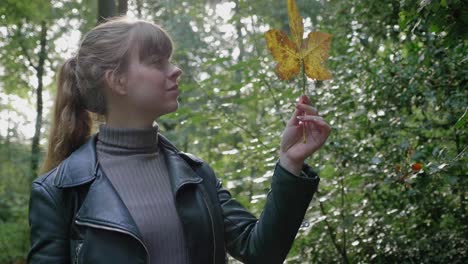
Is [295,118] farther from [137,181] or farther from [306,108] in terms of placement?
[137,181]

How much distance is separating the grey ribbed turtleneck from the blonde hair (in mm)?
140

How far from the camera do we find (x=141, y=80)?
1.79 m

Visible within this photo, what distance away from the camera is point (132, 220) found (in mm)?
1626

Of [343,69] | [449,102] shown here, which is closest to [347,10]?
[343,69]

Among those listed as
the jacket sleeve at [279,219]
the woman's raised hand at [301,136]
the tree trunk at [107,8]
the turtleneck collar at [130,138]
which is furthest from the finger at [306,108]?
the tree trunk at [107,8]

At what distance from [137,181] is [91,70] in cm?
40

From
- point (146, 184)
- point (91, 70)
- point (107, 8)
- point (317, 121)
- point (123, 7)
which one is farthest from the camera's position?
point (123, 7)

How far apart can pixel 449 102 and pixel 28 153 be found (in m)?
9.07

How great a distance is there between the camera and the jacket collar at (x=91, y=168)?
1699 millimetres

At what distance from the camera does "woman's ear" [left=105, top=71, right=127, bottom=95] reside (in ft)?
5.99

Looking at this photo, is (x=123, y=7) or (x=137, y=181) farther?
(x=123, y=7)

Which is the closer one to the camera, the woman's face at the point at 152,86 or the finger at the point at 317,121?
the finger at the point at 317,121

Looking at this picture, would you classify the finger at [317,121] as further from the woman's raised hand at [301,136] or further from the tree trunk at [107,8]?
the tree trunk at [107,8]

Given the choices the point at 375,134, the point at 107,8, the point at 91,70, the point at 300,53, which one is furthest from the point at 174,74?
the point at 107,8
